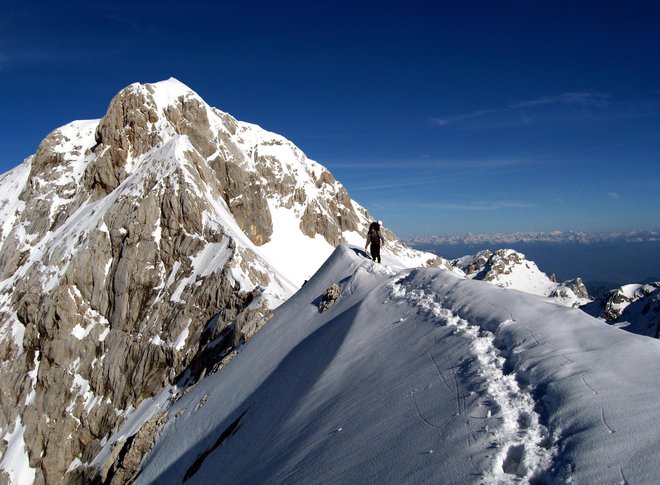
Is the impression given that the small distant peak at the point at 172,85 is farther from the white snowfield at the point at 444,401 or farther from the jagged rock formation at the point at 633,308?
the jagged rock formation at the point at 633,308

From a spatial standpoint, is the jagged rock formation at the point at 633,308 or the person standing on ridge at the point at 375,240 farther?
the jagged rock formation at the point at 633,308

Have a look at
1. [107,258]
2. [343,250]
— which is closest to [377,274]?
[343,250]

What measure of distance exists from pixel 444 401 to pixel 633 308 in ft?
348

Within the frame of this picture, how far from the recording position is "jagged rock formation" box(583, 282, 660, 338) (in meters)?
80.2

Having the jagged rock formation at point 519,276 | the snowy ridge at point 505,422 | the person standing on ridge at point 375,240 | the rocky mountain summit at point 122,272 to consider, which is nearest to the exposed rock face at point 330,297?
the person standing on ridge at point 375,240

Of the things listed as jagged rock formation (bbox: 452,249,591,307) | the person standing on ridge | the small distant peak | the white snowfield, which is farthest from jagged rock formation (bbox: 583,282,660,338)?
the small distant peak

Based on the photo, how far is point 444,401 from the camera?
7.87 meters

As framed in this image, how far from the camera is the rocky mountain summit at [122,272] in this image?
4031 centimetres

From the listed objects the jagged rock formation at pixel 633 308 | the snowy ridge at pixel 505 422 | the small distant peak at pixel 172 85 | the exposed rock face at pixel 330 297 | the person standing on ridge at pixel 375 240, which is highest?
the small distant peak at pixel 172 85

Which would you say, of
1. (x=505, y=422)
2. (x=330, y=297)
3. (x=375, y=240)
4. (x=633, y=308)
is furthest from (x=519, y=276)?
(x=505, y=422)

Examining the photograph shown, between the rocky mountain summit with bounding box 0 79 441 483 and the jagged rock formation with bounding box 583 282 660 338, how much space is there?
5821 cm

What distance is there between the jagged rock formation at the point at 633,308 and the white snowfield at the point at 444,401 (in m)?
74.8

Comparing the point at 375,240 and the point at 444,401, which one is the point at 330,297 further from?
the point at 444,401

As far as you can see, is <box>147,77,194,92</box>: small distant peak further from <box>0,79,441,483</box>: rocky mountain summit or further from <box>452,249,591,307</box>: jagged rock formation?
<box>452,249,591,307</box>: jagged rock formation
